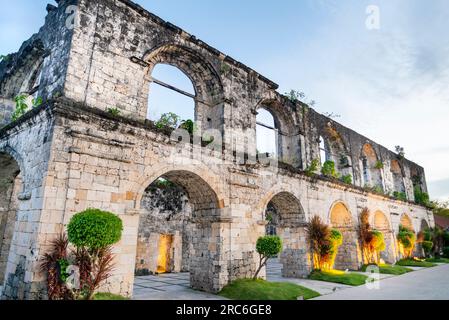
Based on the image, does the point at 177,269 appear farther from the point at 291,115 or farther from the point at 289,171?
the point at 291,115

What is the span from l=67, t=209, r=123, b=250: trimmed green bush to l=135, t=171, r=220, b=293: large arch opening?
3.03 meters

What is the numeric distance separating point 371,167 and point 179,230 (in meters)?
12.6

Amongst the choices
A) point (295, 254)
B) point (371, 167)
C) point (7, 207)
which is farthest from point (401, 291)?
point (7, 207)

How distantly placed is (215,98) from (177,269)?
7.79 metres

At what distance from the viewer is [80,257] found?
5.14 m

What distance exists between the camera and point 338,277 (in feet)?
33.2

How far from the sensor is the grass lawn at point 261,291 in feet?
23.5

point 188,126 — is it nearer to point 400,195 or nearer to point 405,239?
point 405,239

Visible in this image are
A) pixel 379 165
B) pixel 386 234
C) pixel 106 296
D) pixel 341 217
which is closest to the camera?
pixel 106 296

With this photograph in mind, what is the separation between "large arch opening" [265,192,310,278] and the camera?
10992 mm

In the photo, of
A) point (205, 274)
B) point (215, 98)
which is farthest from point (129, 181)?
point (215, 98)

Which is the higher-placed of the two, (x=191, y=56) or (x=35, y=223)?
(x=191, y=56)

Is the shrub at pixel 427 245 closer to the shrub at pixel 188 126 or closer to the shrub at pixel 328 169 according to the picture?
the shrub at pixel 328 169
